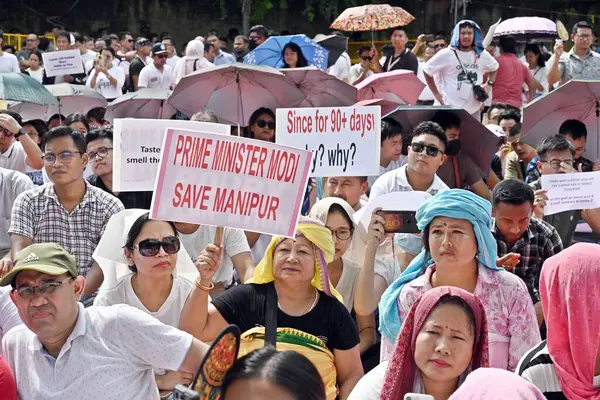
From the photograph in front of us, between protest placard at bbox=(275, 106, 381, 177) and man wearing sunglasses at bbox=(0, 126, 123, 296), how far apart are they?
139cm

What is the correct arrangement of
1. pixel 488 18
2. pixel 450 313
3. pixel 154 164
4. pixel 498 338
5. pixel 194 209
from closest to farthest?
pixel 450 313
pixel 498 338
pixel 194 209
pixel 154 164
pixel 488 18

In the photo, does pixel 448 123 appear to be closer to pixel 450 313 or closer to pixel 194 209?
pixel 194 209

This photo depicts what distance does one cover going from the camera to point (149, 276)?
4.92 metres

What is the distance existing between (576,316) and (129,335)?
162 cm

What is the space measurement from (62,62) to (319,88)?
495cm

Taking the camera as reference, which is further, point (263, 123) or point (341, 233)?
point (263, 123)

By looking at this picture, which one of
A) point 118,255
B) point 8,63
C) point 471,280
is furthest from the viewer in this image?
point 8,63

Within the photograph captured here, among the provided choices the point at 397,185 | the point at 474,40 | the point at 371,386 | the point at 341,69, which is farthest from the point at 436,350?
the point at 341,69

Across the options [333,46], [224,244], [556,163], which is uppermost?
[333,46]

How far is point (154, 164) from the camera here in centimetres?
635

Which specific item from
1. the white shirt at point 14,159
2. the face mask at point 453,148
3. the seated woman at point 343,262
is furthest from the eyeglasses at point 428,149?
the white shirt at point 14,159

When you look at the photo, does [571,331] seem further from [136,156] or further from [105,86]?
[105,86]

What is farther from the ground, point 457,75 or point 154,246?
point 457,75

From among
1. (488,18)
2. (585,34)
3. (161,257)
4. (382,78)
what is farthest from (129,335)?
(488,18)
